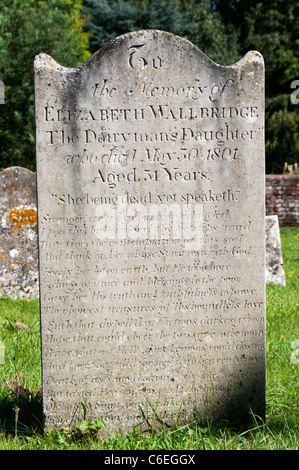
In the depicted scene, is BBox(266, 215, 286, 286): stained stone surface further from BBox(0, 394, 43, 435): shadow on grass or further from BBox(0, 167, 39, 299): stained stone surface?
BBox(0, 394, 43, 435): shadow on grass

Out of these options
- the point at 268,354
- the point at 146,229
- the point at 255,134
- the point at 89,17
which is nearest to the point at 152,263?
the point at 146,229

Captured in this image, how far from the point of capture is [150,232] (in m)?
3.41

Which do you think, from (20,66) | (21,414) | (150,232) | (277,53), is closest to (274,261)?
(150,232)

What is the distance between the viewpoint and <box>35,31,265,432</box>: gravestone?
3.32 meters

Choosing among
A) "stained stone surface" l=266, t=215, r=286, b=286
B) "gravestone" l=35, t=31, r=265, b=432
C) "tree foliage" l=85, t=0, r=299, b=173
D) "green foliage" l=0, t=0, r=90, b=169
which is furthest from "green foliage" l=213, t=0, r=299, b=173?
"gravestone" l=35, t=31, r=265, b=432

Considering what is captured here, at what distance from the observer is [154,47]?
131 inches

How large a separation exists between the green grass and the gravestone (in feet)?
0.44

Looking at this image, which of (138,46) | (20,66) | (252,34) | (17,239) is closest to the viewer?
(138,46)

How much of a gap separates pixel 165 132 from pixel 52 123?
0.73m

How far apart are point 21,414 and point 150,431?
3.12 feet

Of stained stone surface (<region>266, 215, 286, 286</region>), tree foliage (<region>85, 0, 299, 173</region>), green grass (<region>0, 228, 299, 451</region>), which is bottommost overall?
green grass (<region>0, 228, 299, 451</region>)

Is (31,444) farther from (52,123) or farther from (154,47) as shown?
(154,47)

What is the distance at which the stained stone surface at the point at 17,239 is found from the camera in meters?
6.66

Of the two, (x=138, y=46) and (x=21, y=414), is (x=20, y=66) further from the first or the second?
(x=21, y=414)
